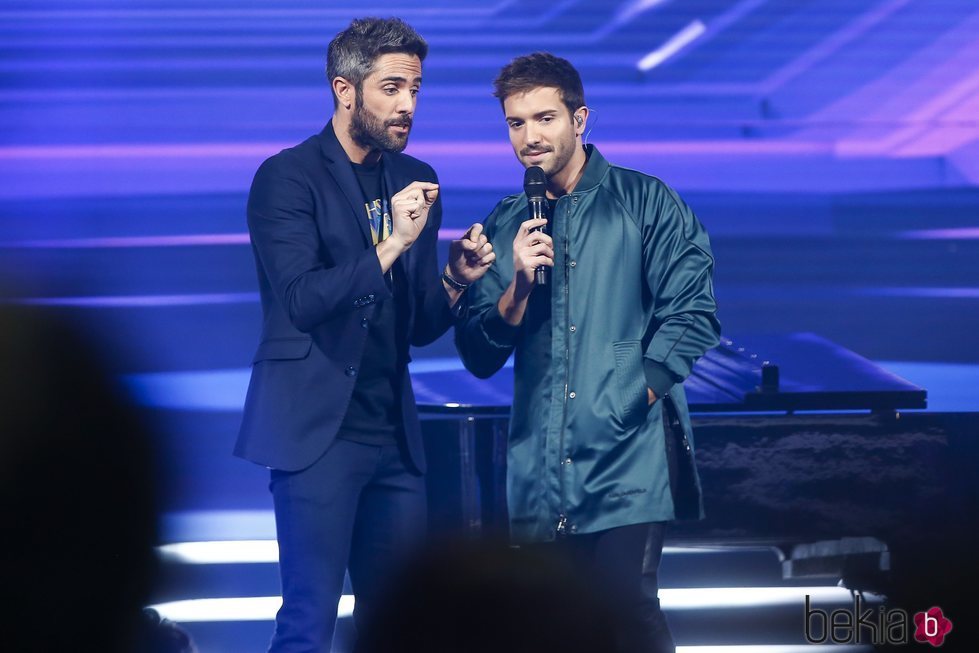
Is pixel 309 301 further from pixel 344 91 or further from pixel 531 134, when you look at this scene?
pixel 531 134

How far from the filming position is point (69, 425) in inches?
175

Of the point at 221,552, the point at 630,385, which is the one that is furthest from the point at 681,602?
the point at 221,552

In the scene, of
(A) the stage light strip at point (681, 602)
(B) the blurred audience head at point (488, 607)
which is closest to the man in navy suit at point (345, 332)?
(B) the blurred audience head at point (488, 607)

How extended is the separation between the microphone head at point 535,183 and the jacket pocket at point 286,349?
20.0 inches

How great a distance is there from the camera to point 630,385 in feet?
7.97

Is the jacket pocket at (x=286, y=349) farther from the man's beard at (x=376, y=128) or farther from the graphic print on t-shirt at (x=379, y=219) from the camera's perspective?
the man's beard at (x=376, y=128)

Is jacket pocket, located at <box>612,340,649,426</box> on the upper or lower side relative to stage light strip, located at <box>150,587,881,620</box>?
upper

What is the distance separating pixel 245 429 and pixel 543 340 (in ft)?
1.97

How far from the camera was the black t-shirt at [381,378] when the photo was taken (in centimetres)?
236

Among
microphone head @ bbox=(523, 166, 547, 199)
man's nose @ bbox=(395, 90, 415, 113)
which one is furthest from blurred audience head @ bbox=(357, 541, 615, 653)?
man's nose @ bbox=(395, 90, 415, 113)

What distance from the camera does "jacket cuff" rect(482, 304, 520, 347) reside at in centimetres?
249

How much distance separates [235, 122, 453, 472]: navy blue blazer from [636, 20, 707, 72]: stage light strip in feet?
8.23

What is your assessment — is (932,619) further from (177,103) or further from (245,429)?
(177,103)

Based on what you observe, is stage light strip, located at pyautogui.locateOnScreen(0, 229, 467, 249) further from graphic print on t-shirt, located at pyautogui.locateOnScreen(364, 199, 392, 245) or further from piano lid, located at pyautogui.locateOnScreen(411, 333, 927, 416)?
graphic print on t-shirt, located at pyautogui.locateOnScreen(364, 199, 392, 245)
